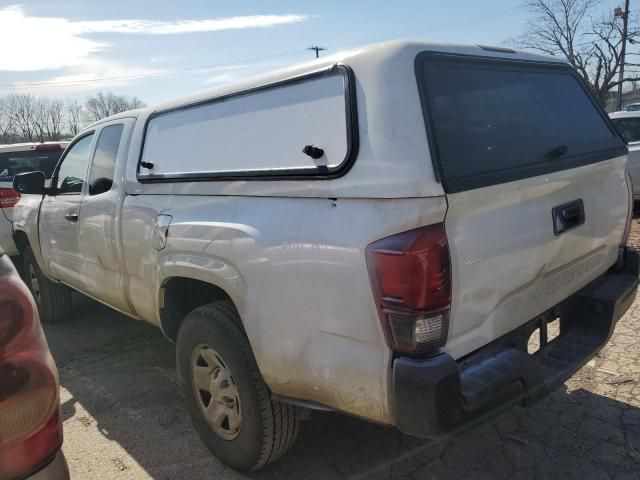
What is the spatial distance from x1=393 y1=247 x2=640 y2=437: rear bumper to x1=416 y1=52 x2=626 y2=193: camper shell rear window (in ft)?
2.23

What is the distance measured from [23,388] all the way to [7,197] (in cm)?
555

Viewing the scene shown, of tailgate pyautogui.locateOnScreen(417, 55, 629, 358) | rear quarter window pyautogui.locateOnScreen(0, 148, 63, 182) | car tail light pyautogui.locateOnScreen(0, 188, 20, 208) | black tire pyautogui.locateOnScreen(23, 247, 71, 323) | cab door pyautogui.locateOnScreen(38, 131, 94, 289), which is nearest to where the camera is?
tailgate pyautogui.locateOnScreen(417, 55, 629, 358)

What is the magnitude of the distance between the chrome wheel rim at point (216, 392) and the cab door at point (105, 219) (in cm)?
102

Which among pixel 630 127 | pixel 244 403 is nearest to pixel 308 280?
pixel 244 403

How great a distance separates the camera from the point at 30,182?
454cm

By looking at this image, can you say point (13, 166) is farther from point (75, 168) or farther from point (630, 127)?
point (630, 127)

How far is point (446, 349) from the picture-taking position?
202cm

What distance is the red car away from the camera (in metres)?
1.47

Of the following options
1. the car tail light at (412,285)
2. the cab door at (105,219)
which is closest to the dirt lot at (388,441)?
the car tail light at (412,285)

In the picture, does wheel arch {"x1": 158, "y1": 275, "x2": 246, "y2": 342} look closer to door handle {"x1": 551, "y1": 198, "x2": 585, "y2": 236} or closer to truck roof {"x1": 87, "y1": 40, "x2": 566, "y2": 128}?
truck roof {"x1": 87, "y1": 40, "x2": 566, "y2": 128}

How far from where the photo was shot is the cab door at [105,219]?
3.57 metres

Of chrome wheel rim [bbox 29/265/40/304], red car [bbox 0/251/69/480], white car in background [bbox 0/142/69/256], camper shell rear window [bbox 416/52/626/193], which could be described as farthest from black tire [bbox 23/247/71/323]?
camper shell rear window [bbox 416/52/626/193]

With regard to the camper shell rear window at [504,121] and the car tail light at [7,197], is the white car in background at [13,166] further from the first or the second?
the camper shell rear window at [504,121]

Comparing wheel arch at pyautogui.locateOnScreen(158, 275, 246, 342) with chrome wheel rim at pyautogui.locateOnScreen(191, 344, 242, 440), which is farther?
wheel arch at pyautogui.locateOnScreen(158, 275, 246, 342)
